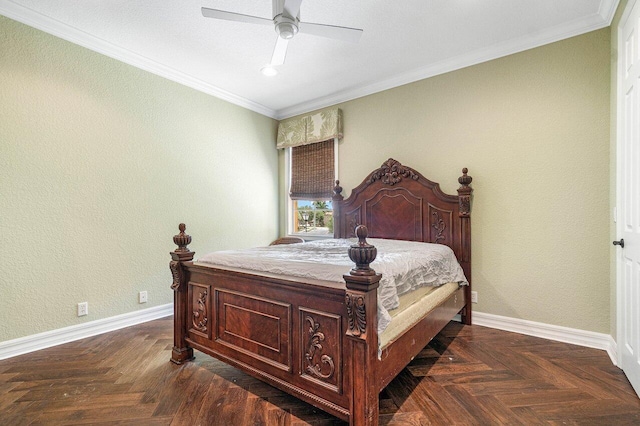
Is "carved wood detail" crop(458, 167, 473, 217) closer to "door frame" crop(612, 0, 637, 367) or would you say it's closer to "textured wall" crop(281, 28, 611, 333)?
"textured wall" crop(281, 28, 611, 333)

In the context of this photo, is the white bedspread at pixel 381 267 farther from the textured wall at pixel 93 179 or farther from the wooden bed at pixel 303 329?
the textured wall at pixel 93 179

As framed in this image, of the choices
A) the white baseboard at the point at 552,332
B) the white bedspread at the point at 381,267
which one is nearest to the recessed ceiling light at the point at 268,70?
the white bedspread at the point at 381,267

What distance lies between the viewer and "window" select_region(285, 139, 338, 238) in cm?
428

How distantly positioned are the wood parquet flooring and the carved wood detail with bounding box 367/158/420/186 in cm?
177

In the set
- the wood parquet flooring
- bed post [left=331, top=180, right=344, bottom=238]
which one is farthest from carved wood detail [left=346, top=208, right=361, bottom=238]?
the wood parquet flooring

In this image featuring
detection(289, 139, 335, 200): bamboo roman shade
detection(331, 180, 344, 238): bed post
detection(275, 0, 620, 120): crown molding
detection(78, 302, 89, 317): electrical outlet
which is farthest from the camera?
detection(289, 139, 335, 200): bamboo roman shade

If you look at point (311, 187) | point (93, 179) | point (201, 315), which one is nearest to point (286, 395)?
point (201, 315)

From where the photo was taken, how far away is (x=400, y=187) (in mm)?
3498

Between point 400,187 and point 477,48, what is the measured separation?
1554 millimetres

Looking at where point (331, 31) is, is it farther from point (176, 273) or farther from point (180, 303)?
point (180, 303)

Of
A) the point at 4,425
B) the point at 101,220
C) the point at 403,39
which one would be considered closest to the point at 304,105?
the point at 403,39

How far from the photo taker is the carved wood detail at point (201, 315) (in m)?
2.19

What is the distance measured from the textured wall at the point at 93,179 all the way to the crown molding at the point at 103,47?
62mm

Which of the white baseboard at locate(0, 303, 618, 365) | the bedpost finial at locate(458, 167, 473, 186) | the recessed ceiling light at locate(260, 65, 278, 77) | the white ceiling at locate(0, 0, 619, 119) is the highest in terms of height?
the white ceiling at locate(0, 0, 619, 119)
